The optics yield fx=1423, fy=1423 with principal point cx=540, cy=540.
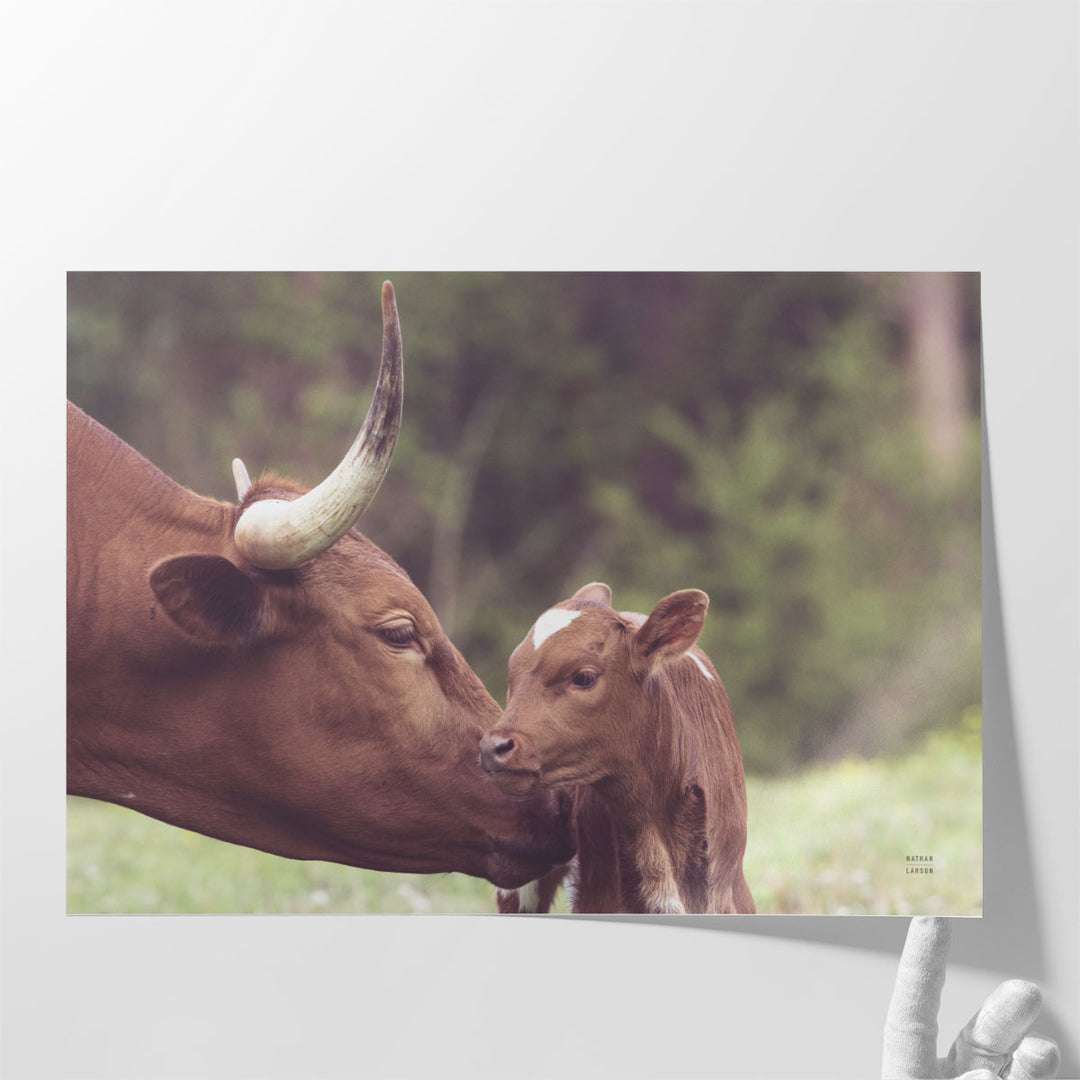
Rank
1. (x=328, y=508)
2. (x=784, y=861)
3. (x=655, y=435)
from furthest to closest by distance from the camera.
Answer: (x=655, y=435) → (x=784, y=861) → (x=328, y=508)

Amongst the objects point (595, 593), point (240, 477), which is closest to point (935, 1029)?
point (595, 593)

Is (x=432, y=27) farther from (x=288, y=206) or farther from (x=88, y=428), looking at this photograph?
(x=88, y=428)

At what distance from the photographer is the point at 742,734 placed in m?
3.42

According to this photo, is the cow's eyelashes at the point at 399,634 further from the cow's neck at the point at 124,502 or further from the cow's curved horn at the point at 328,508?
the cow's neck at the point at 124,502

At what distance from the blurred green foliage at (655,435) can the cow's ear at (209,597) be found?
0.33 metres

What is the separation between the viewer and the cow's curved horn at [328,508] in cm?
309

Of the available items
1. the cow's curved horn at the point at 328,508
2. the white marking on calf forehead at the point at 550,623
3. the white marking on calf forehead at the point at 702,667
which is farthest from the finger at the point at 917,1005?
Answer: the cow's curved horn at the point at 328,508

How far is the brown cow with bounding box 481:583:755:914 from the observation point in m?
3.27

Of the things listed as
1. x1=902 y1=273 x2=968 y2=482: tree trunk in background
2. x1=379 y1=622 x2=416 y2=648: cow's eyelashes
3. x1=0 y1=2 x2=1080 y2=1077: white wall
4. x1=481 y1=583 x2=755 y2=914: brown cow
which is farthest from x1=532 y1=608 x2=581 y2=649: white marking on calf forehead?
x1=902 y1=273 x2=968 y2=482: tree trunk in background

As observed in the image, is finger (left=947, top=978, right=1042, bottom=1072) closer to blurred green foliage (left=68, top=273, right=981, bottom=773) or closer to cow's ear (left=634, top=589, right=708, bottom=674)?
blurred green foliage (left=68, top=273, right=981, bottom=773)

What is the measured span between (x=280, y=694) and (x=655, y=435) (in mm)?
1103

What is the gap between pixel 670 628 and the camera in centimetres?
335

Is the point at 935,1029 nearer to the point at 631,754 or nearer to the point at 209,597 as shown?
the point at 631,754

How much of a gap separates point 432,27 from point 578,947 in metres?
2.25
